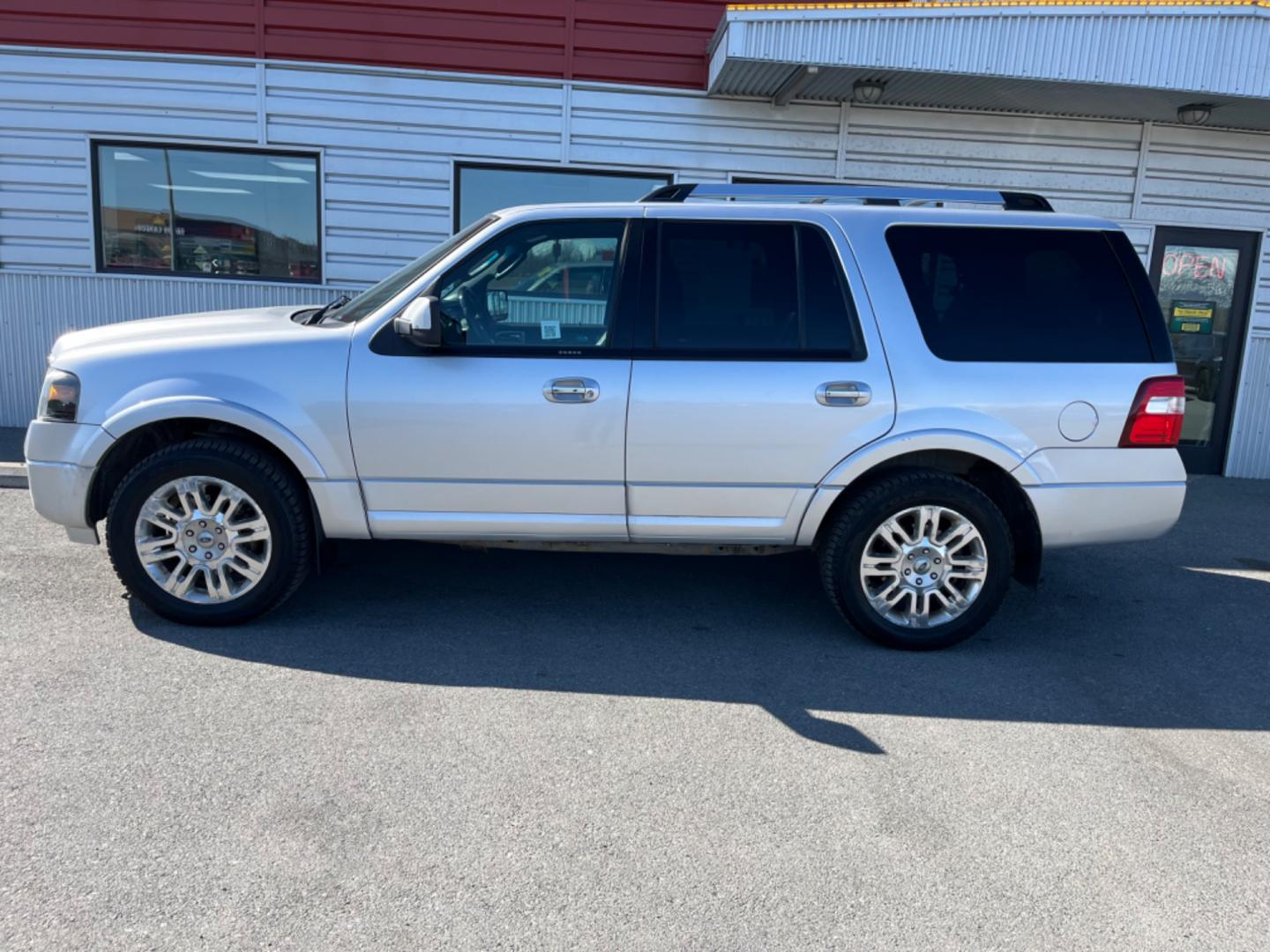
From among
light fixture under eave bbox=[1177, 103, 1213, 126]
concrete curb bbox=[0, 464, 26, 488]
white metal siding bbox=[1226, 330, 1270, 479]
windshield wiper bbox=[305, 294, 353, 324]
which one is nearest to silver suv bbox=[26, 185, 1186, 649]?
windshield wiper bbox=[305, 294, 353, 324]

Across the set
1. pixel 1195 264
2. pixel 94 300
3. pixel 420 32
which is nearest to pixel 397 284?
pixel 420 32

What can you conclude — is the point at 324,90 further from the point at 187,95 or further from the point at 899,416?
the point at 899,416

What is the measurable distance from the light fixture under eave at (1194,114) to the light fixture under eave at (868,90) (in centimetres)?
253

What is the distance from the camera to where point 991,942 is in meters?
2.50

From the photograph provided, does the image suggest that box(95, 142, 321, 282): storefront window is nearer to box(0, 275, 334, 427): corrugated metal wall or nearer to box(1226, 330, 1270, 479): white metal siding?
box(0, 275, 334, 427): corrugated metal wall

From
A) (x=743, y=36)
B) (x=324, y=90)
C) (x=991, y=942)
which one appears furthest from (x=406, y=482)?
(x=324, y=90)

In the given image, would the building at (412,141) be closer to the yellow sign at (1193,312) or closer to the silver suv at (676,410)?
the yellow sign at (1193,312)

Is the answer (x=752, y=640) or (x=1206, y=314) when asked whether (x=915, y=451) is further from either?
(x=1206, y=314)

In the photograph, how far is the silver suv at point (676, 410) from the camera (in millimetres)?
4219

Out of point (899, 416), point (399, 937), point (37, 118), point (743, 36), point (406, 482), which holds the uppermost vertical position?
point (743, 36)

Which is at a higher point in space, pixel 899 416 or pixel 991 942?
pixel 899 416

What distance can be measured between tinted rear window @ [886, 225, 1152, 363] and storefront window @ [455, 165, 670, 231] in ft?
15.7

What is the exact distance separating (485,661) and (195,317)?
7.63 ft

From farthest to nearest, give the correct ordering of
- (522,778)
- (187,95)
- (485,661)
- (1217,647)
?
(187,95), (1217,647), (485,661), (522,778)
